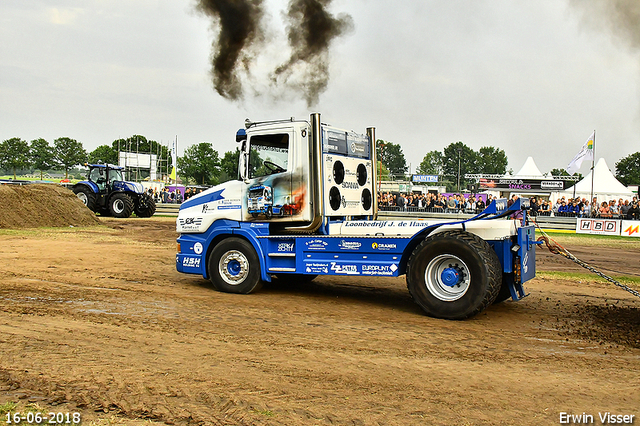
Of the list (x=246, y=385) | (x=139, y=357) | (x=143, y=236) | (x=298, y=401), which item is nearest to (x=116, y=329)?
(x=139, y=357)

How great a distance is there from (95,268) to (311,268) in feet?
18.1

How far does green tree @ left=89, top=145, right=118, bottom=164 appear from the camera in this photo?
9400 centimetres

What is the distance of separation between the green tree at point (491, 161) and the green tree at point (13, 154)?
102054mm

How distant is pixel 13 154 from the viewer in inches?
3268

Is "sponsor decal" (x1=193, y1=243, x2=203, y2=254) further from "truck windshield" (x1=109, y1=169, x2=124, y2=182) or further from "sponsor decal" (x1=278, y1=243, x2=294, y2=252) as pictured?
"truck windshield" (x1=109, y1=169, x2=124, y2=182)

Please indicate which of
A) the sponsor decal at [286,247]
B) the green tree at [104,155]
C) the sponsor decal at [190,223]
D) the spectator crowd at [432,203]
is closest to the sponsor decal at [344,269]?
the sponsor decal at [286,247]

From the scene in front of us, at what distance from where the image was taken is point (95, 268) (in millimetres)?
11516

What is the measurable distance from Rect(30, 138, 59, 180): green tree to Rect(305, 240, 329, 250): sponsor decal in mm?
90203

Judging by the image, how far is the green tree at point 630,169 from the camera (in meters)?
95.3

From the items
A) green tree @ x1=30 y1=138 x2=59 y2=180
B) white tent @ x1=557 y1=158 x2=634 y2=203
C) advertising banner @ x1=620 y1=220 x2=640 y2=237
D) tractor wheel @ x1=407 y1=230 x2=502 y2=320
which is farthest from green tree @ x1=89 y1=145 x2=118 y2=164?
tractor wheel @ x1=407 y1=230 x2=502 y2=320

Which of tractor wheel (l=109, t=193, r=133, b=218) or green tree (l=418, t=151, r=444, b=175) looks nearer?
tractor wheel (l=109, t=193, r=133, b=218)

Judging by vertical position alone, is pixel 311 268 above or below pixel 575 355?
above

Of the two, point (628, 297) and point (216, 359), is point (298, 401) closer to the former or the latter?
point (216, 359)

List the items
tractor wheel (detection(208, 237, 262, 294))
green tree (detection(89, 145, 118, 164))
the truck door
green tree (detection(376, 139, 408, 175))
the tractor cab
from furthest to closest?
green tree (detection(376, 139, 408, 175)) → green tree (detection(89, 145, 118, 164)) → the tractor cab → tractor wheel (detection(208, 237, 262, 294)) → the truck door
